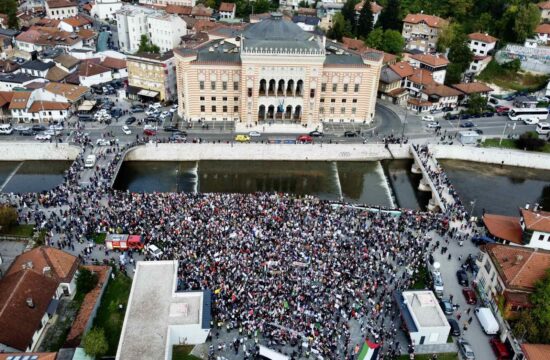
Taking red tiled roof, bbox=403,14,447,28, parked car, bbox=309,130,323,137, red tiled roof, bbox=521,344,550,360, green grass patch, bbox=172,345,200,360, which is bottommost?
green grass patch, bbox=172,345,200,360

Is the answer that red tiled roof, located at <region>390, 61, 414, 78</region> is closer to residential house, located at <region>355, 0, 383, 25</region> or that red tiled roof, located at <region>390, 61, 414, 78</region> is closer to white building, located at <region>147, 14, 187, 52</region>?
residential house, located at <region>355, 0, 383, 25</region>

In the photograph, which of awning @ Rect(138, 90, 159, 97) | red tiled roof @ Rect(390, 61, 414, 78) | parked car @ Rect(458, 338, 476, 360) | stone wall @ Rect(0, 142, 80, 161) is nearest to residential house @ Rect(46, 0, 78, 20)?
awning @ Rect(138, 90, 159, 97)

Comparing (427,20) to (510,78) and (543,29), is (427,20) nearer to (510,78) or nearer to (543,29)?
(510,78)

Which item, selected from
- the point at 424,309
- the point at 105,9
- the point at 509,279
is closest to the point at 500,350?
the point at 509,279

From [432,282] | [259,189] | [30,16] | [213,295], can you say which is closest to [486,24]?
[259,189]

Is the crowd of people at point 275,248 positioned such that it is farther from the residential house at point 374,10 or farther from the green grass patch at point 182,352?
the residential house at point 374,10
